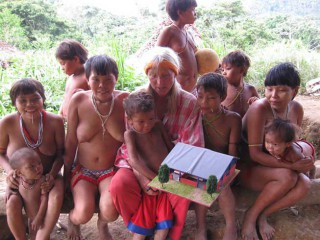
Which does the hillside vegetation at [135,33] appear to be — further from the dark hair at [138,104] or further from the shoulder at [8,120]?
the dark hair at [138,104]

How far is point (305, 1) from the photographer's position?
11258 millimetres

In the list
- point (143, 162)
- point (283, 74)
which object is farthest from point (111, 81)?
point (283, 74)

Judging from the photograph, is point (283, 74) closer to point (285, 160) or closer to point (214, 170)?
point (285, 160)

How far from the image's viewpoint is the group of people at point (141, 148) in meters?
2.03

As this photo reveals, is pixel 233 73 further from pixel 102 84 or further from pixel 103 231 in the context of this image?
pixel 103 231

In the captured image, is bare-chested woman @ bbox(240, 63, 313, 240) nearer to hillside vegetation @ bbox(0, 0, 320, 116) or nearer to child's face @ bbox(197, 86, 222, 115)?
child's face @ bbox(197, 86, 222, 115)

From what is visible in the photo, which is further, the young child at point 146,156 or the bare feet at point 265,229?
the bare feet at point 265,229

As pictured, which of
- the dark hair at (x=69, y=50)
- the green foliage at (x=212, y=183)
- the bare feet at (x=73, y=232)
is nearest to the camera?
the green foliage at (x=212, y=183)

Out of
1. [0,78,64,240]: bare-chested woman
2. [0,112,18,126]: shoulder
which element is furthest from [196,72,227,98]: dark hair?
[0,112,18,126]: shoulder

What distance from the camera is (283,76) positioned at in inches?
82.9

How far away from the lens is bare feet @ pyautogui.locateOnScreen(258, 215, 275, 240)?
85.0 inches

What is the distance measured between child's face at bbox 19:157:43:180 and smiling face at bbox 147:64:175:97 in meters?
0.83

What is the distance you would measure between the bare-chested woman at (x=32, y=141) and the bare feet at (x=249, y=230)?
113cm

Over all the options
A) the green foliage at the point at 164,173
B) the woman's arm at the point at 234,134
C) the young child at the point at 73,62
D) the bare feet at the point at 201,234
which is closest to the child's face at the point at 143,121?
A: the green foliage at the point at 164,173
